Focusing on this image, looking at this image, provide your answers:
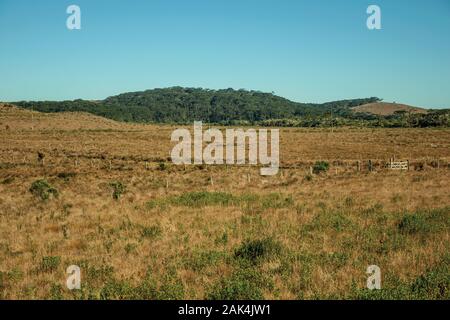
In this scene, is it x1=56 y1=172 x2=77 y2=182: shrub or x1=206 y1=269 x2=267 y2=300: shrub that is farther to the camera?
x1=56 y1=172 x2=77 y2=182: shrub

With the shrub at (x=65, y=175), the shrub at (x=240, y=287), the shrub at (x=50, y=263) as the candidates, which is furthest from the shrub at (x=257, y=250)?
the shrub at (x=65, y=175)

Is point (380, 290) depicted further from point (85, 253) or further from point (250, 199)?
Answer: point (250, 199)

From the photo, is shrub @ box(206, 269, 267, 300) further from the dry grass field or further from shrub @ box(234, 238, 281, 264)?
shrub @ box(234, 238, 281, 264)

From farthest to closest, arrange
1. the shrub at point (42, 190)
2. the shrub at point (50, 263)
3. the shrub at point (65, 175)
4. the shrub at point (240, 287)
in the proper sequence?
the shrub at point (65, 175), the shrub at point (42, 190), the shrub at point (50, 263), the shrub at point (240, 287)

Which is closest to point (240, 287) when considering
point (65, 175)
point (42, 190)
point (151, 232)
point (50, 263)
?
point (50, 263)

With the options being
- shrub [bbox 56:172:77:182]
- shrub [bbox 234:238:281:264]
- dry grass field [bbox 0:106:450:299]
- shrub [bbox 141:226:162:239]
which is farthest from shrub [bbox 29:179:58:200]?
shrub [bbox 234:238:281:264]

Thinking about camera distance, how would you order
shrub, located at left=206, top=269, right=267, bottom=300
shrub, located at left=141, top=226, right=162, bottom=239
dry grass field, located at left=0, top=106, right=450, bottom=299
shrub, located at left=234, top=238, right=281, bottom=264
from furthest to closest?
1. shrub, located at left=141, top=226, right=162, bottom=239
2. shrub, located at left=234, top=238, right=281, bottom=264
3. dry grass field, located at left=0, top=106, right=450, bottom=299
4. shrub, located at left=206, top=269, right=267, bottom=300

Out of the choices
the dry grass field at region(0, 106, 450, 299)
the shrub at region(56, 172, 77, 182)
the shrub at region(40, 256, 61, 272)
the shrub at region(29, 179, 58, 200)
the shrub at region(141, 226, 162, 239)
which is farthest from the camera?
the shrub at region(56, 172, 77, 182)

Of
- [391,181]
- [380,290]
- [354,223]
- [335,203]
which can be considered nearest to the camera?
[380,290]

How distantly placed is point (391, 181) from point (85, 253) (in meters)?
18.7

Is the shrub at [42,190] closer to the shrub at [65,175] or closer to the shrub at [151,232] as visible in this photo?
the shrub at [65,175]
